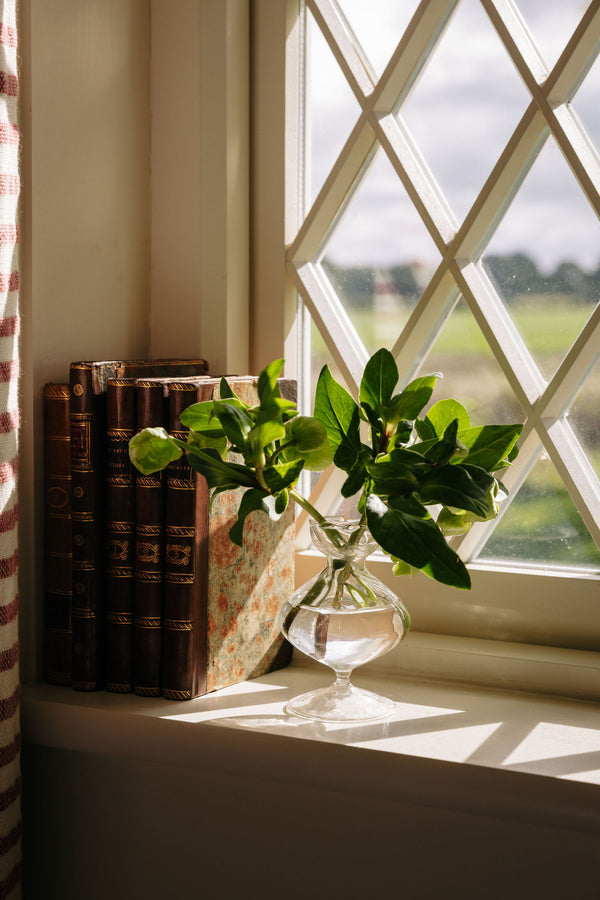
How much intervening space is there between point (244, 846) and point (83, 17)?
80cm

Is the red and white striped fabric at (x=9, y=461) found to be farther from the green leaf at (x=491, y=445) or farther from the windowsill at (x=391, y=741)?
the green leaf at (x=491, y=445)

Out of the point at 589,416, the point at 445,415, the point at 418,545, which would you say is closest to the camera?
the point at 418,545

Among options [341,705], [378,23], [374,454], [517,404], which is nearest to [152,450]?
[374,454]

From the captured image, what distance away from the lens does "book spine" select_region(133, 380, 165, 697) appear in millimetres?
833

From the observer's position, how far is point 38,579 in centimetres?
88

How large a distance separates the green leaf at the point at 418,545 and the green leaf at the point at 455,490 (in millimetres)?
30

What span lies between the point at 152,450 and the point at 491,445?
0.28 meters

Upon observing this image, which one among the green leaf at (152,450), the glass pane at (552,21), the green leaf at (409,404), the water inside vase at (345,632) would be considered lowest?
the water inside vase at (345,632)

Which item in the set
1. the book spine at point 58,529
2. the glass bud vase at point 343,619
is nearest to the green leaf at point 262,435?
the glass bud vase at point 343,619

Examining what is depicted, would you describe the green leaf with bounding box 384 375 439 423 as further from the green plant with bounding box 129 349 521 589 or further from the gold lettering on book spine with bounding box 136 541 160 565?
the gold lettering on book spine with bounding box 136 541 160 565

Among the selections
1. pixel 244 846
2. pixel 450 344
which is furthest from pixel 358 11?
Answer: pixel 244 846

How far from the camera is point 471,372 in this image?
970 millimetres

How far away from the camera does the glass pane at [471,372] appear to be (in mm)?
958

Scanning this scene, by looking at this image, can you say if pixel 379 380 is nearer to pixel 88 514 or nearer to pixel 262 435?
pixel 262 435
